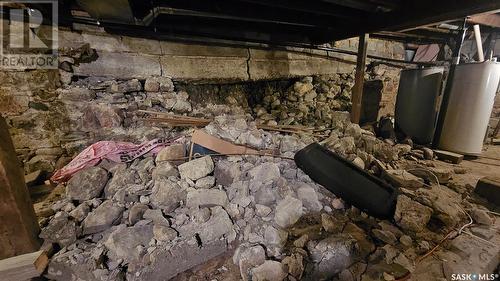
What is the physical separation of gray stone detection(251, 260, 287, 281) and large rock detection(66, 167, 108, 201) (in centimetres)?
156

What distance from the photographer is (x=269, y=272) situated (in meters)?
1.40

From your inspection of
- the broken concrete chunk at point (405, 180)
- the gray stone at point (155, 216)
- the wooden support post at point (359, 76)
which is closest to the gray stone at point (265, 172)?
the gray stone at point (155, 216)

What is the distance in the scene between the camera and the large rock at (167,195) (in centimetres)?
180

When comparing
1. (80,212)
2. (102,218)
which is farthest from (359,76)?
(80,212)

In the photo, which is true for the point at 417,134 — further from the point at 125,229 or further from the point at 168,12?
the point at 125,229

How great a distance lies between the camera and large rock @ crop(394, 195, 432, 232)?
1741mm

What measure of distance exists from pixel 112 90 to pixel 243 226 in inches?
88.8

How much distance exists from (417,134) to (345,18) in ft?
8.16

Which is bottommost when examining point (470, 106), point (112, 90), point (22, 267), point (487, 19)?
point (22, 267)

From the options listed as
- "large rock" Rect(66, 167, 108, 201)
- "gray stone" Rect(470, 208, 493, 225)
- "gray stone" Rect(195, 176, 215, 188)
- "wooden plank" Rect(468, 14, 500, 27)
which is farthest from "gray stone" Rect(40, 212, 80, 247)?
"wooden plank" Rect(468, 14, 500, 27)

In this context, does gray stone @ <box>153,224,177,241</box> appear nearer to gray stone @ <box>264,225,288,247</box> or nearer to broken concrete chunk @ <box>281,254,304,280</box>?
gray stone @ <box>264,225,288,247</box>

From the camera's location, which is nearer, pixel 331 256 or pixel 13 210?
pixel 13 210

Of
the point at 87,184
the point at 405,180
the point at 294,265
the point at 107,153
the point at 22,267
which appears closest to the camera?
the point at 22,267

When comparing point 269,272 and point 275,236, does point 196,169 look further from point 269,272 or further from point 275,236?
point 269,272
